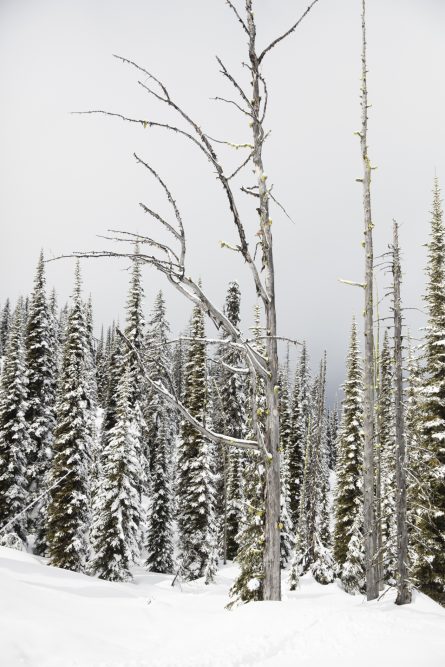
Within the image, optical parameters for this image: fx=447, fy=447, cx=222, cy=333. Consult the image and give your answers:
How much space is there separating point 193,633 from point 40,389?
31.3 metres

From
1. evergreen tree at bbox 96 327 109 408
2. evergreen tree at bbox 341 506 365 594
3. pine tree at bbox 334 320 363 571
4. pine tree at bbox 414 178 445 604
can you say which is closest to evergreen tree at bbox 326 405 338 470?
evergreen tree at bbox 96 327 109 408

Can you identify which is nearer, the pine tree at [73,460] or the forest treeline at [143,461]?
the forest treeline at [143,461]

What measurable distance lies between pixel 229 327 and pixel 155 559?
108ft

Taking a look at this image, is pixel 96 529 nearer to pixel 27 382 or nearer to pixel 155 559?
pixel 155 559

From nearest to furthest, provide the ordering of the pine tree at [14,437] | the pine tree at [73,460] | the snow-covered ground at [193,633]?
the snow-covered ground at [193,633], the pine tree at [73,460], the pine tree at [14,437]

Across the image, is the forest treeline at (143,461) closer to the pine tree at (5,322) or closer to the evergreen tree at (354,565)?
the evergreen tree at (354,565)

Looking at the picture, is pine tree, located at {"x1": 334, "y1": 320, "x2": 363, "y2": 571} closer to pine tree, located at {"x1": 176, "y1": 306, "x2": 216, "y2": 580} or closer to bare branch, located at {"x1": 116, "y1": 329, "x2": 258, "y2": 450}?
pine tree, located at {"x1": 176, "y1": 306, "x2": 216, "y2": 580}

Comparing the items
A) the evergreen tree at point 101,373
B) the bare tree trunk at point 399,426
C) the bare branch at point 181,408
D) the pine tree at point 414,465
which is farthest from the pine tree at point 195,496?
the evergreen tree at point 101,373

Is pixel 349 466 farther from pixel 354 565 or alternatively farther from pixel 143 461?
pixel 143 461

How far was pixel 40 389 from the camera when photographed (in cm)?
3256

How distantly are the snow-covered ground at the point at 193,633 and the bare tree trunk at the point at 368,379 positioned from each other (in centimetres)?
530

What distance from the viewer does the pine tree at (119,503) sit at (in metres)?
25.5

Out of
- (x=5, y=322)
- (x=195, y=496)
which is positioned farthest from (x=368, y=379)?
(x=5, y=322)

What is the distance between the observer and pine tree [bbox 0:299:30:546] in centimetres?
2720
